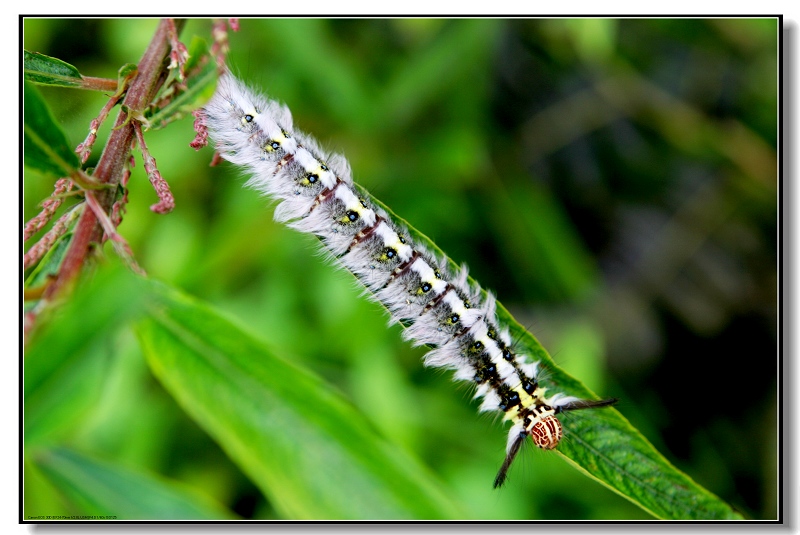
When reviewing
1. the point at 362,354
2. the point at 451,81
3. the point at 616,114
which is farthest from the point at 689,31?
the point at 362,354

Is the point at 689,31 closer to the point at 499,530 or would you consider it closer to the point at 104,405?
the point at 499,530

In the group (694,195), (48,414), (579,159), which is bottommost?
(694,195)

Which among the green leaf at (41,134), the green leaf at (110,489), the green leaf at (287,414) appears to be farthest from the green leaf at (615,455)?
the green leaf at (110,489)

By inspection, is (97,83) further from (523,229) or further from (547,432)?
(523,229)

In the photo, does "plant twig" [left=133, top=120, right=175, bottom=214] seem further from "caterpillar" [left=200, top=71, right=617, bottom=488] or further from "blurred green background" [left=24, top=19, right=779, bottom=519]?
"blurred green background" [left=24, top=19, right=779, bottom=519]

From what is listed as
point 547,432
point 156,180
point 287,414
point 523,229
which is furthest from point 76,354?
point 523,229

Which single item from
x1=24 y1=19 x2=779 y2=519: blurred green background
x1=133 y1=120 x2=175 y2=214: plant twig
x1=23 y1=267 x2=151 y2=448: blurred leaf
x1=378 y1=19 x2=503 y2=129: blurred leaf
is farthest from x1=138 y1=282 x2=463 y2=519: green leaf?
x1=378 y1=19 x2=503 y2=129: blurred leaf

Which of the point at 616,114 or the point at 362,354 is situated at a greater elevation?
the point at 616,114
